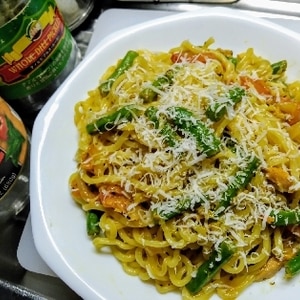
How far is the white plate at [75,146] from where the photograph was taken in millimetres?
1272

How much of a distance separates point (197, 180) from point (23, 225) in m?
0.58

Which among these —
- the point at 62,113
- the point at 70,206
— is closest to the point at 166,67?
the point at 62,113

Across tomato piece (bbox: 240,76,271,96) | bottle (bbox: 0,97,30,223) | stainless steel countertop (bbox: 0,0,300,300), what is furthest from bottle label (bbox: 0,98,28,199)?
tomato piece (bbox: 240,76,271,96)

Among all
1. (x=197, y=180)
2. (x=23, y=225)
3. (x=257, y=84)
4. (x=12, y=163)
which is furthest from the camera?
(x=23, y=225)

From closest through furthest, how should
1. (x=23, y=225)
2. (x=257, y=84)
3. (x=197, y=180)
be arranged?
(x=197, y=180) → (x=257, y=84) → (x=23, y=225)

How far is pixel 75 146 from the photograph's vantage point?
146 centimetres

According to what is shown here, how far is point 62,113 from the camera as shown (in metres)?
1.47

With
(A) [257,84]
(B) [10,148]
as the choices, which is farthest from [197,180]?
(B) [10,148]

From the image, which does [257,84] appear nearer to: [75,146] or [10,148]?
[75,146]

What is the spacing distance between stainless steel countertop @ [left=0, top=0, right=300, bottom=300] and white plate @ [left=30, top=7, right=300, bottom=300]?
0.18 m

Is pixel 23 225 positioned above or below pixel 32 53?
below

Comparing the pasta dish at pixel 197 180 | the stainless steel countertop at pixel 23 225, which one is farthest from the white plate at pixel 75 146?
the stainless steel countertop at pixel 23 225

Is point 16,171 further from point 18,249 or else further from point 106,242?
point 106,242

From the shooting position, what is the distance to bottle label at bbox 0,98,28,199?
1.45m
